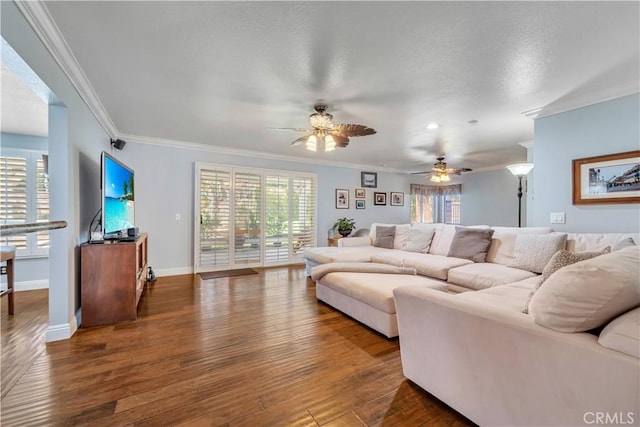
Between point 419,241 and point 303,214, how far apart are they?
8.48 ft

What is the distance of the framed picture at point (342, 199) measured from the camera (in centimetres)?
669

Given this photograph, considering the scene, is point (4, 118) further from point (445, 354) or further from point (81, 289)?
point (445, 354)

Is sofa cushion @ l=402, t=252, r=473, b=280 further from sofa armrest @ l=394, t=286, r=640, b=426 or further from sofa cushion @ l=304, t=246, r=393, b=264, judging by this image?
sofa armrest @ l=394, t=286, r=640, b=426

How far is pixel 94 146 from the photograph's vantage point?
3238mm

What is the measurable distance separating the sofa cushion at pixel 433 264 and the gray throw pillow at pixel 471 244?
9 centimetres

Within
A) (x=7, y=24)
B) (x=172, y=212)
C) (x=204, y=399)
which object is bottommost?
(x=204, y=399)

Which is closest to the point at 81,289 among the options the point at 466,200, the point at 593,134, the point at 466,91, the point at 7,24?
the point at 7,24

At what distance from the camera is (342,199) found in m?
6.75

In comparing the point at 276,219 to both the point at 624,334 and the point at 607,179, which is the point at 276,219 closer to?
the point at 607,179

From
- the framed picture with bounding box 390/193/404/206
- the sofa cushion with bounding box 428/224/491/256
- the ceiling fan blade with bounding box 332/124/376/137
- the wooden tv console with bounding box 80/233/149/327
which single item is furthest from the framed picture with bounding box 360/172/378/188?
the wooden tv console with bounding box 80/233/149/327

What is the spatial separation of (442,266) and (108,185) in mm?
3806

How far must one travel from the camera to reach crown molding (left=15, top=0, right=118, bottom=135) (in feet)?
5.37

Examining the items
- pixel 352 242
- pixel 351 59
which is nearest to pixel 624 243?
pixel 351 59

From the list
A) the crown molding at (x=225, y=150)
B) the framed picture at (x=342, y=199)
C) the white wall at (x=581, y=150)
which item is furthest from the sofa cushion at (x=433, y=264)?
the crown molding at (x=225, y=150)
